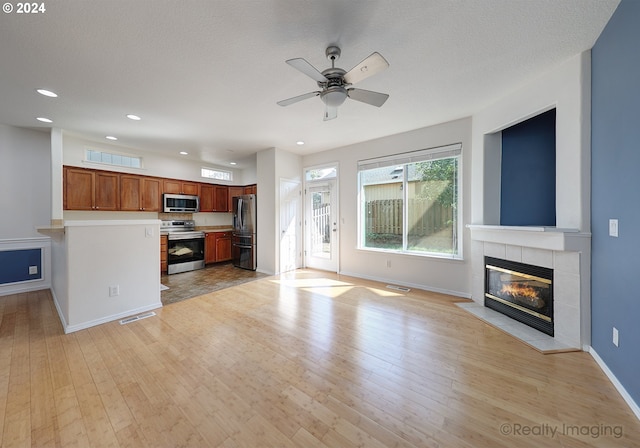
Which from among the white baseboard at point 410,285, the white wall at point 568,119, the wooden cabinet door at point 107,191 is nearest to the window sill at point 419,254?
the white baseboard at point 410,285

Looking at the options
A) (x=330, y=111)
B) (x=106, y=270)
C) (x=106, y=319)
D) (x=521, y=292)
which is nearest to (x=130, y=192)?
(x=106, y=270)

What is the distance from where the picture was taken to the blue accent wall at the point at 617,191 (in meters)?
1.62

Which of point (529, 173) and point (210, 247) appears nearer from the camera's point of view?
point (529, 173)

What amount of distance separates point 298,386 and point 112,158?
581cm

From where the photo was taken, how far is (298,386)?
1.77m

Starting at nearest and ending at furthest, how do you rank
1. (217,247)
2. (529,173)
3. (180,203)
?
1. (529,173)
2. (180,203)
3. (217,247)

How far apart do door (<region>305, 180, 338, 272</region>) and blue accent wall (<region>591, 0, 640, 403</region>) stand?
3766 mm

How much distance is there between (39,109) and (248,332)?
13.5ft

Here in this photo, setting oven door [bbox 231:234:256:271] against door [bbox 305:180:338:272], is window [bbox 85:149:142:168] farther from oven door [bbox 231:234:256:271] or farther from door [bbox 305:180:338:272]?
door [bbox 305:180:338:272]

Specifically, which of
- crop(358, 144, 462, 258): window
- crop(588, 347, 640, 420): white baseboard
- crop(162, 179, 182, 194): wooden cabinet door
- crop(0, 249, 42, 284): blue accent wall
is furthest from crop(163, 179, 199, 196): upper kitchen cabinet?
crop(588, 347, 640, 420): white baseboard

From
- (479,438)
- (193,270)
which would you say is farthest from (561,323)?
(193,270)

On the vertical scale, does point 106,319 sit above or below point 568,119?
below

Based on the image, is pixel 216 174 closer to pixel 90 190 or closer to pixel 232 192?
pixel 232 192

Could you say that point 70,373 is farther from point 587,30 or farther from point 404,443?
point 587,30
